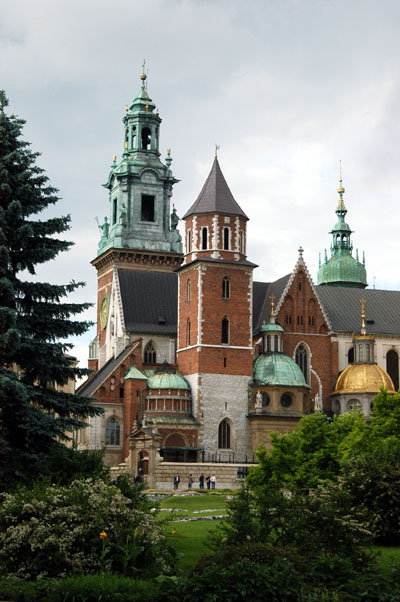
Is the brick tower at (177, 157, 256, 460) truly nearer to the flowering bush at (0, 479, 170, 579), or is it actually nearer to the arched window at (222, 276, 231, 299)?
the arched window at (222, 276, 231, 299)

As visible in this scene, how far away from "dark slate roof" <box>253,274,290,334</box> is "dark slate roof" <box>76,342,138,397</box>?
33.3 ft

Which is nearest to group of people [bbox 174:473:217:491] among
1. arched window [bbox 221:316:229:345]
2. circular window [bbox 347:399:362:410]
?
arched window [bbox 221:316:229:345]

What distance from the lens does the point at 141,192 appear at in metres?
95.4

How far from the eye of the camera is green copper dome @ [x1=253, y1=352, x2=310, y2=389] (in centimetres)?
7069

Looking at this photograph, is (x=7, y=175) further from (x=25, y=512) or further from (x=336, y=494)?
(x=336, y=494)

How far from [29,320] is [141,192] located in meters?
67.6

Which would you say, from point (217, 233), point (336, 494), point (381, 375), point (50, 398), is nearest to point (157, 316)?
point (217, 233)

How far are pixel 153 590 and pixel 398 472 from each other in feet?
31.2

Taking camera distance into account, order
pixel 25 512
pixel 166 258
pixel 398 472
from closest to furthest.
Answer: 1. pixel 25 512
2. pixel 398 472
3. pixel 166 258

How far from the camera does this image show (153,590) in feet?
60.5

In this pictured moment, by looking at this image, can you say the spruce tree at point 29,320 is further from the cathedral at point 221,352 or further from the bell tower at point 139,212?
the bell tower at point 139,212

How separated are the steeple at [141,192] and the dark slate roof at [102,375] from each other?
52.9 ft

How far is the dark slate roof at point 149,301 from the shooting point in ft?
260

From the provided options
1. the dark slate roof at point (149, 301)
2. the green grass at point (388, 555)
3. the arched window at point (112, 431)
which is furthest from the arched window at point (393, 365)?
the green grass at point (388, 555)
